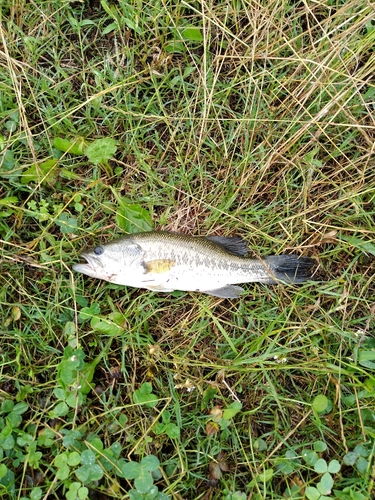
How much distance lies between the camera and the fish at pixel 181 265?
3.26 m

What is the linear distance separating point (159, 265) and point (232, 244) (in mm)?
647

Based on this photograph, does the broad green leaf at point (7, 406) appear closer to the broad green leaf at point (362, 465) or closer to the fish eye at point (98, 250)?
the fish eye at point (98, 250)

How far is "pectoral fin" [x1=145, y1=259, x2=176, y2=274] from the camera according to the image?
325cm

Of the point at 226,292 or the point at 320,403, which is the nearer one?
the point at 320,403

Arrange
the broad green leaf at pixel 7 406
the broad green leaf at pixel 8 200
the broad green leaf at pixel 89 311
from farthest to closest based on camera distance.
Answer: the broad green leaf at pixel 8 200 < the broad green leaf at pixel 89 311 < the broad green leaf at pixel 7 406

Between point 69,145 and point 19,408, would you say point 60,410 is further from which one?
point 69,145

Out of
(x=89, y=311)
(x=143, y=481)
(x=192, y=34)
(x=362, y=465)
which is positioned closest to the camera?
(x=143, y=481)

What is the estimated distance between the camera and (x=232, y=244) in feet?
11.4

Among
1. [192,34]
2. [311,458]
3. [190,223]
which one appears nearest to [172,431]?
[311,458]

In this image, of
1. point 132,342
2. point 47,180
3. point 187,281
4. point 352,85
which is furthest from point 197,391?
point 352,85

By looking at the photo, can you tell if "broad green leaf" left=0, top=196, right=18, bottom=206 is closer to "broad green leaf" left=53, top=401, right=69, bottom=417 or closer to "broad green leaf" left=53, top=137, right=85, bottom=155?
"broad green leaf" left=53, top=137, right=85, bottom=155

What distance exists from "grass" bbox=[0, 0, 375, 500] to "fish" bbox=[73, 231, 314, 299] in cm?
14

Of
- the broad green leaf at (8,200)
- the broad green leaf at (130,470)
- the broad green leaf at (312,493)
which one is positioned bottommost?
the broad green leaf at (312,493)

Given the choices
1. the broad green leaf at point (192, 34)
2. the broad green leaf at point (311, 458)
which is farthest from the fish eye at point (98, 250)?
the broad green leaf at point (311, 458)
